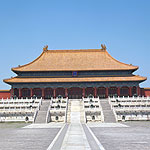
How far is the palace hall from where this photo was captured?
58156 millimetres

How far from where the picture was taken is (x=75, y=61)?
64438 millimetres

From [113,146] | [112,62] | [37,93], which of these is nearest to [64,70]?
[37,93]

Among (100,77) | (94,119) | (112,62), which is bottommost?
(94,119)

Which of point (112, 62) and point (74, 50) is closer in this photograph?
point (112, 62)

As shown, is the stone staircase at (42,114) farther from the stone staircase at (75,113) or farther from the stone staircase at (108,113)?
the stone staircase at (108,113)

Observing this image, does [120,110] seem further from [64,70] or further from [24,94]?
[24,94]

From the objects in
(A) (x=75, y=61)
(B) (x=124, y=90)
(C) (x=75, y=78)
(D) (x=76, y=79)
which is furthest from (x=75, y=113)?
(A) (x=75, y=61)

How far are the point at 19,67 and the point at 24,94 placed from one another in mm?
7205

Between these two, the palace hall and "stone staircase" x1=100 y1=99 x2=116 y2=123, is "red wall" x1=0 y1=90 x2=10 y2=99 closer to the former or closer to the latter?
the palace hall

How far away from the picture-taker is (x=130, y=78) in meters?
58.5

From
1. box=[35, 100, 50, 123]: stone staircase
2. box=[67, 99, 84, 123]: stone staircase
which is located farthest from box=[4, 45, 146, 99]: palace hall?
box=[35, 100, 50, 123]: stone staircase

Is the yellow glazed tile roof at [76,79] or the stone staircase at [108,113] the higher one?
the yellow glazed tile roof at [76,79]

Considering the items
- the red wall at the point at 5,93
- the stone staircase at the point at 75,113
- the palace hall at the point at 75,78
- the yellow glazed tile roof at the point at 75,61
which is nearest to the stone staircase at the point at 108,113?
the stone staircase at the point at 75,113

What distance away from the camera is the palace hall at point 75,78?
191 ft
